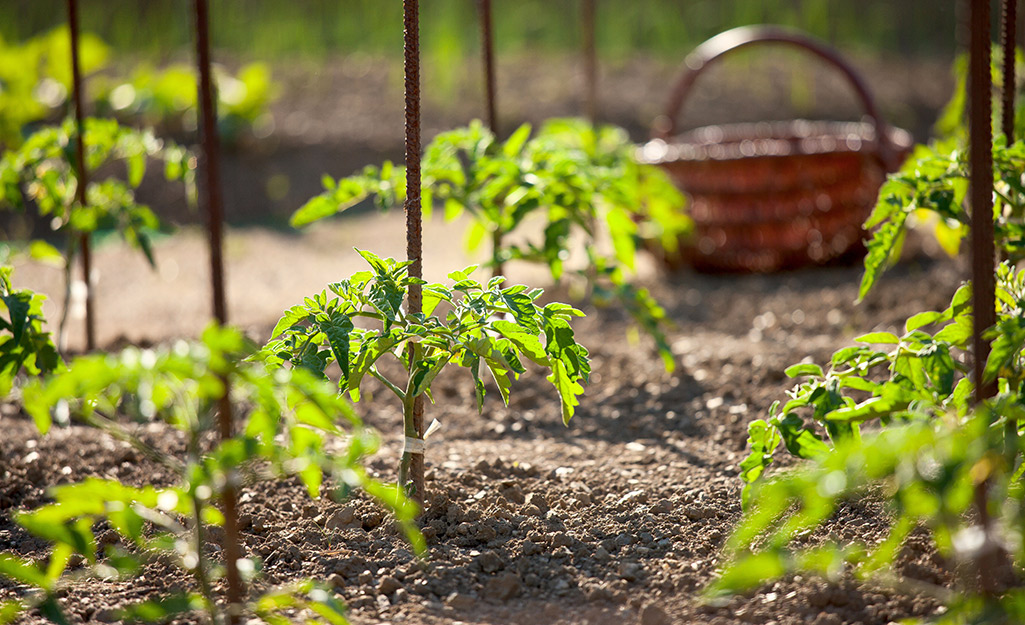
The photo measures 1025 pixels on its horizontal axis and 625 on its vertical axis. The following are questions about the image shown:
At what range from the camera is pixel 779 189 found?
3932 millimetres

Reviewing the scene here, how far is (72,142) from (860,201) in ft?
10.1

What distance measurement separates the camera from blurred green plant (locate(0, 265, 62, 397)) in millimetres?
1656

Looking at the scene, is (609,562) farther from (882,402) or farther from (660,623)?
(882,402)

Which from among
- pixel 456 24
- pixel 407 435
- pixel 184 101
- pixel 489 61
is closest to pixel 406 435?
pixel 407 435

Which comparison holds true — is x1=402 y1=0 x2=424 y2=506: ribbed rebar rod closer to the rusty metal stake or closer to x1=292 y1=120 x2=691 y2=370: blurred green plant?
x1=292 y1=120 x2=691 y2=370: blurred green plant

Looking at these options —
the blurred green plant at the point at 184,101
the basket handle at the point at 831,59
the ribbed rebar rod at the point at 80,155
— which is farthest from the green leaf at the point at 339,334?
the blurred green plant at the point at 184,101

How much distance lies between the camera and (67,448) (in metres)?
2.30

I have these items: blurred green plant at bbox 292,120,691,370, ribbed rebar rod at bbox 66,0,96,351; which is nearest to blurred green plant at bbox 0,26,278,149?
ribbed rebar rod at bbox 66,0,96,351

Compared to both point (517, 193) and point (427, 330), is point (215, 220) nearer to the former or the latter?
point (427, 330)

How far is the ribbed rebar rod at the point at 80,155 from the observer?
2602mm

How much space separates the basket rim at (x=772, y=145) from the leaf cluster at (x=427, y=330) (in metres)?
2.47

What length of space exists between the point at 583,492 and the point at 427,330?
0.64 meters

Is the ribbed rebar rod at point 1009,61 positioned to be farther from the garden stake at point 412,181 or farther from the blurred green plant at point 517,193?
the garden stake at point 412,181

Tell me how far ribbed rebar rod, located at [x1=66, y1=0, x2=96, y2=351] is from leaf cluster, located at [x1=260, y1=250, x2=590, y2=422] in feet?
4.54
